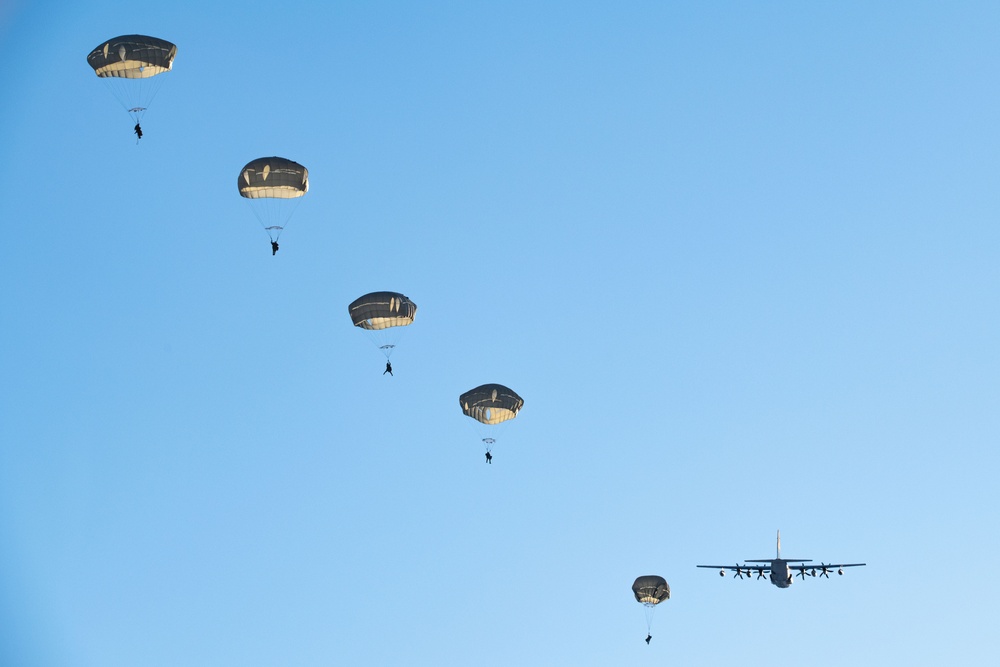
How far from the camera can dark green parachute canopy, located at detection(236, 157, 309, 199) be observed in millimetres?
86938

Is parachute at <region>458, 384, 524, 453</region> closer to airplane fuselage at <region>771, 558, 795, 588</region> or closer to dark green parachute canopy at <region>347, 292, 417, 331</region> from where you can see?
dark green parachute canopy at <region>347, 292, 417, 331</region>

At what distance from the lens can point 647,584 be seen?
10594 cm

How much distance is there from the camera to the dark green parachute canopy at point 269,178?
285ft

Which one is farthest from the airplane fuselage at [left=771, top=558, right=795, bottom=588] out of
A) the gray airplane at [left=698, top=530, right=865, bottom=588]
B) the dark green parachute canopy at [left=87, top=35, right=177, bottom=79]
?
the dark green parachute canopy at [left=87, top=35, right=177, bottom=79]

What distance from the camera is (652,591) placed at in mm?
105562

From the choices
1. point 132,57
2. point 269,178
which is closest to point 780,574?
point 269,178

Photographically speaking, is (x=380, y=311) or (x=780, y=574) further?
(x=780, y=574)

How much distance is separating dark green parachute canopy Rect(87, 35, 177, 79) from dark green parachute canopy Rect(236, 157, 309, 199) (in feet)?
25.5

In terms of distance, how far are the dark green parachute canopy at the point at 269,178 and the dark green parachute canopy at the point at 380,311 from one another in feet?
27.2

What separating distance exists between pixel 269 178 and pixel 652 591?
4185 cm

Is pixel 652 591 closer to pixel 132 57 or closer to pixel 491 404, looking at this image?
pixel 491 404

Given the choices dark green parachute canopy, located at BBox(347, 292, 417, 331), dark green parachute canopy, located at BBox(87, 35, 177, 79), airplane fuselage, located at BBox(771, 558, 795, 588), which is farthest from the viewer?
airplane fuselage, located at BBox(771, 558, 795, 588)

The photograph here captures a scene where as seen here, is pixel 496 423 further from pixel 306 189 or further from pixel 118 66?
pixel 118 66

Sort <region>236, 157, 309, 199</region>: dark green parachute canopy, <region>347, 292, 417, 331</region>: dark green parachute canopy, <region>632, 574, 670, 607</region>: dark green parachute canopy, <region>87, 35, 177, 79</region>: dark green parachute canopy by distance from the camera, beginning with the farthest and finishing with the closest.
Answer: <region>632, 574, 670, 607</region>: dark green parachute canopy → <region>347, 292, 417, 331</region>: dark green parachute canopy → <region>236, 157, 309, 199</region>: dark green parachute canopy → <region>87, 35, 177, 79</region>: dark green parachute canopy
